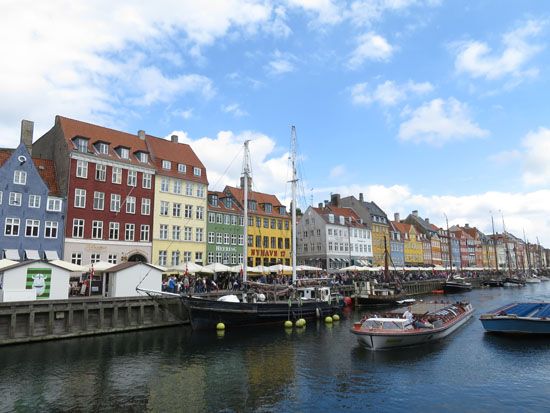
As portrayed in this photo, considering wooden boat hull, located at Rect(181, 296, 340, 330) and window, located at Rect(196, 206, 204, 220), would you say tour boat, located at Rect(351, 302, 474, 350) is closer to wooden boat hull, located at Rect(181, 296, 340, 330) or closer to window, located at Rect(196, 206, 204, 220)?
wooden boat hull, located at Rect(181, 296, 340, 330)

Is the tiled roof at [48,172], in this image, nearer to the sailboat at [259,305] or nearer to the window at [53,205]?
the window at [53,205]

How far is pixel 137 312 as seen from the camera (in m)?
32.4

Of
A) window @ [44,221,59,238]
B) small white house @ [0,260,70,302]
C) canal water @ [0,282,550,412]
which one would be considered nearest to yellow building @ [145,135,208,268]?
window @ [44,221,59,238]

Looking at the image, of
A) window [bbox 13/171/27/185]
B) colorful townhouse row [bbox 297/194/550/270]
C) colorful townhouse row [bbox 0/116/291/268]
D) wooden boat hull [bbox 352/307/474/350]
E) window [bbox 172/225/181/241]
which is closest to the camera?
wooden boat hull [bbox 352/307/474/350]

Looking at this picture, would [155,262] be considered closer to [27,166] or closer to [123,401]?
[27,166]

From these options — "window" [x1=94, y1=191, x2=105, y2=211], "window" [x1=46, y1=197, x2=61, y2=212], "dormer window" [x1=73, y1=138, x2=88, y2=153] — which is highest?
"dormer window" [x1=73, y1=138, x2=88, y2=153]

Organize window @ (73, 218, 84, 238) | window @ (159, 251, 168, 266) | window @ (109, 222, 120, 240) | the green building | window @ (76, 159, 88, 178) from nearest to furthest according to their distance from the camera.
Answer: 1. window @ (73, 218, 84, 238)
2. window @ (76, 159, 88, 178)
3. window @ (109, 222, 120, 240)
4. window @ (159, 251, 168, 266)
5. the green building

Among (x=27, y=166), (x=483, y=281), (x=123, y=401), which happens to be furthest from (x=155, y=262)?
(x=483, y=281)

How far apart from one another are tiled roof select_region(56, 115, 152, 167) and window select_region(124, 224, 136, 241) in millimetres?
7040

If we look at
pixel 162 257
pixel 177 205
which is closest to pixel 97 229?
pixel 162 257

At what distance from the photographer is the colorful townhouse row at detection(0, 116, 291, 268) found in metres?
40.4

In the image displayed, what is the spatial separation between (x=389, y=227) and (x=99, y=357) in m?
84.8

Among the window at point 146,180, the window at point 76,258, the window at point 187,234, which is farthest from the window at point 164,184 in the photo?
the window at point 76,258

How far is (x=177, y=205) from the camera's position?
53.3m
